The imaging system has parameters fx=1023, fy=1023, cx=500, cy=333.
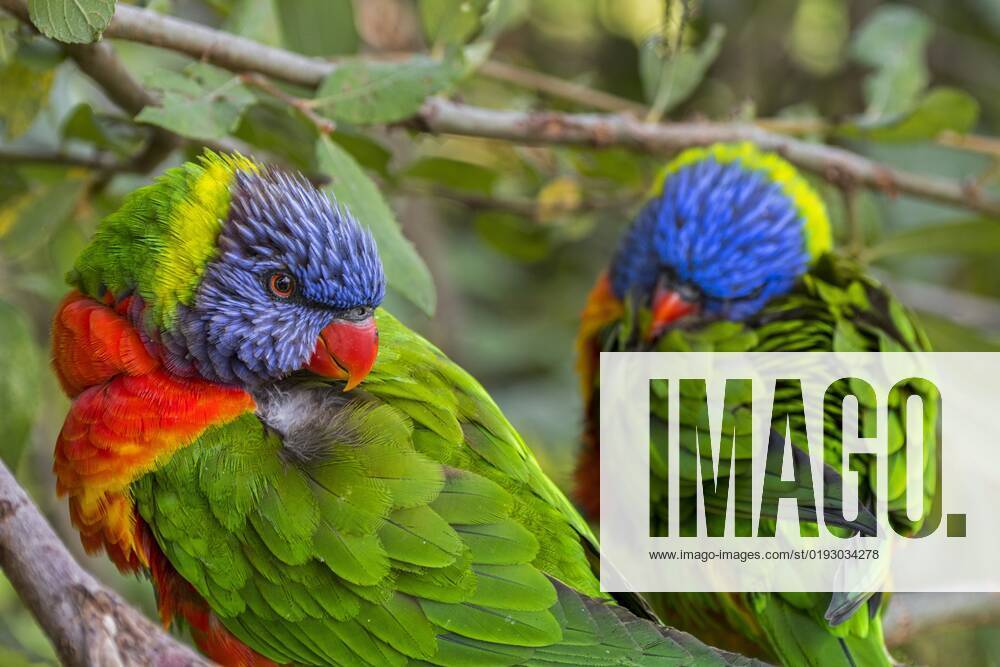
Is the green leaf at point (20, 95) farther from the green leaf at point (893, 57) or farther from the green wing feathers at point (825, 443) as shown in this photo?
the green leaf at point (893, 57)

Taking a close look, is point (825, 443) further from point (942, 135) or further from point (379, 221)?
point (942, 135)

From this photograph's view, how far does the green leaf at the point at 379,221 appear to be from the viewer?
2014 mm

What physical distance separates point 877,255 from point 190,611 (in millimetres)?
2287

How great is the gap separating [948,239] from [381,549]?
2.07m

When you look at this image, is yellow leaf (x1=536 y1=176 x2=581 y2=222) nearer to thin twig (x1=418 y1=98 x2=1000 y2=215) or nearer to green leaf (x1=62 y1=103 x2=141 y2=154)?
thin twig (x1=418 y1=98 x2=1000 y2=215)

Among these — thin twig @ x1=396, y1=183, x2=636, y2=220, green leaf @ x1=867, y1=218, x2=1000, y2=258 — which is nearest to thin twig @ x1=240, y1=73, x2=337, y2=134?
thin twig @ x1=396, y1=183, x2=636, y2=220

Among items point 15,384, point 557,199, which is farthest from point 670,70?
point 15,384

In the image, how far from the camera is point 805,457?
6.88 ft

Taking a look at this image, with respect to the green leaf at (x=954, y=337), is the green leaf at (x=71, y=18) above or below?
above

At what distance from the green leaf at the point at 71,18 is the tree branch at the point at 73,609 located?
0.79 meters

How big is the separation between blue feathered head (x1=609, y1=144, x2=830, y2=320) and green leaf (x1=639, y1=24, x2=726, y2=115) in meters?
0.17

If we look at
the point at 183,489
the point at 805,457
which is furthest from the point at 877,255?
the point at 183,489

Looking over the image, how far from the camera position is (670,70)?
2834mm

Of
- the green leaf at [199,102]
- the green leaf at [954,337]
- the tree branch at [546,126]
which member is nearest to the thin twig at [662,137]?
the tree branch at [546,126]
